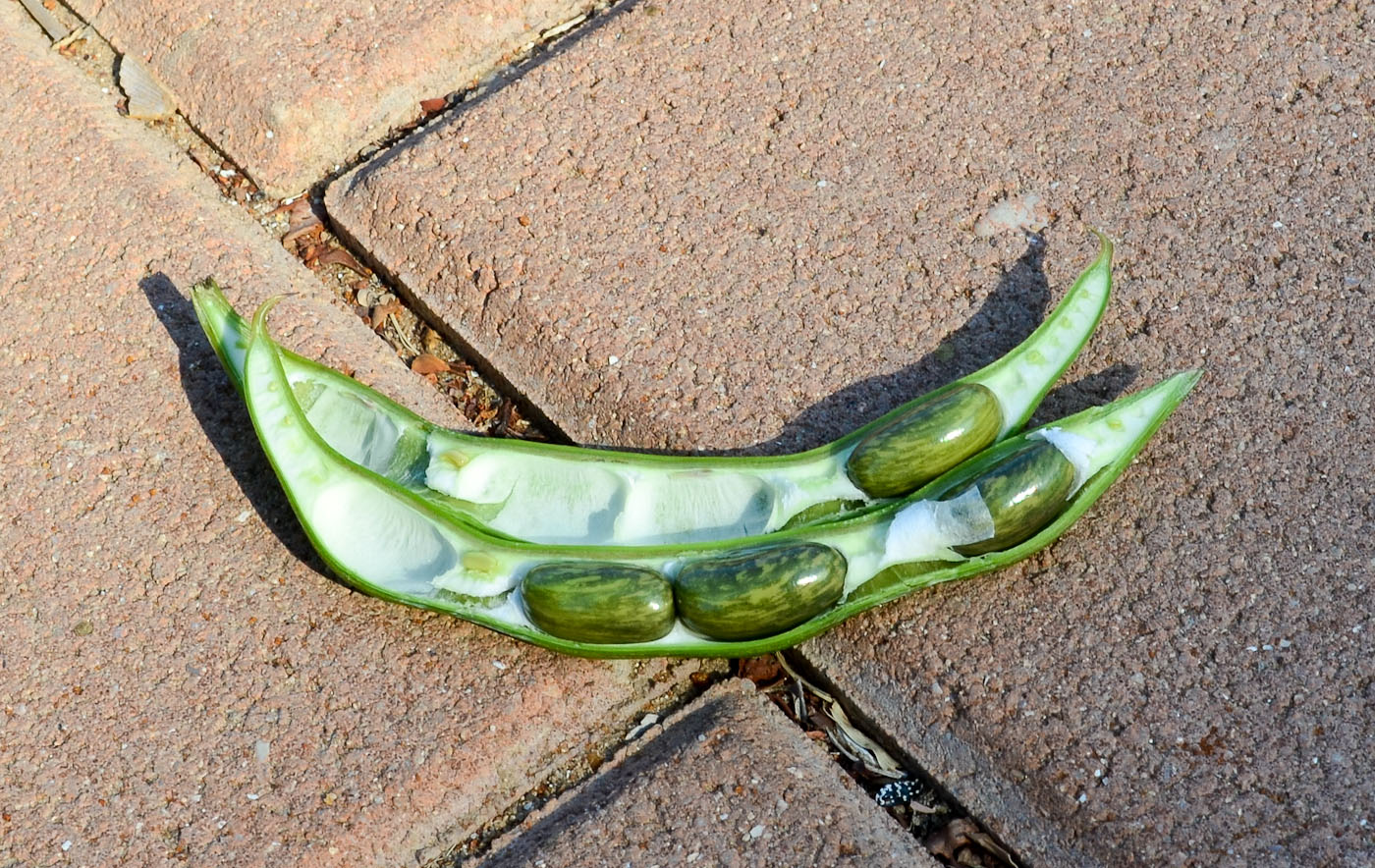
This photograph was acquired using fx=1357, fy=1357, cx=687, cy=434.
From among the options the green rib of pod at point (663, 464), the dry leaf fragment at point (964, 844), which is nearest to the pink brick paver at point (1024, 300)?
the dry leaf fragment at point (964, 844)

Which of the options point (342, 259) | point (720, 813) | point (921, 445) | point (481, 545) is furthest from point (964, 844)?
point (342, 259)

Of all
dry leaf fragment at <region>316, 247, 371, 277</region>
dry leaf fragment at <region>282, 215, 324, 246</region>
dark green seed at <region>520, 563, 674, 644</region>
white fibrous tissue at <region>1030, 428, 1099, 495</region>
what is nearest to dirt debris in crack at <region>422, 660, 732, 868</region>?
dark green seed at <region>520, 563, 674, 644</region>

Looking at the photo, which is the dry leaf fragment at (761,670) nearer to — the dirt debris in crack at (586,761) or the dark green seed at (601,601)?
the dirt debris in crack at (586,761)

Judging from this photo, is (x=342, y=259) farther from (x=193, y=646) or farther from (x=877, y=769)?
(x=877, y=769)

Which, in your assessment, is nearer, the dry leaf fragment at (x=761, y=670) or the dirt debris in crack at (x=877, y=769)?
the dirt debris in crack at (x=877, y=769)

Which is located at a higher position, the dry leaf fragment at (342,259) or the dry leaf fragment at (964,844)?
the dry leaf fragment at (342,259)

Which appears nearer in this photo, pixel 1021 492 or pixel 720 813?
pixel 720 813
